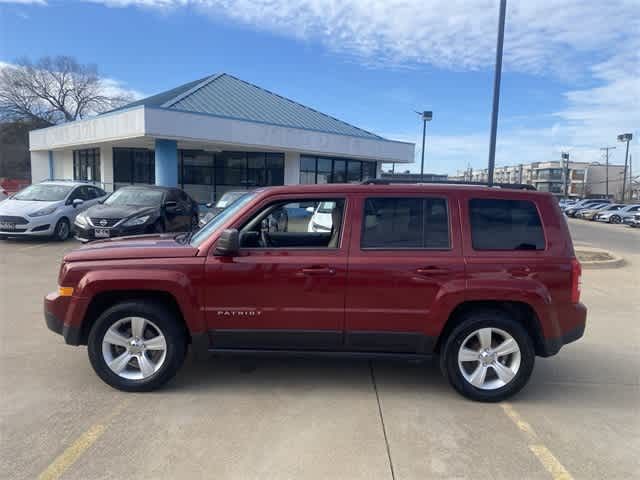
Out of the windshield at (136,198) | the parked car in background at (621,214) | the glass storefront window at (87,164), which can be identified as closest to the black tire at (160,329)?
the windshield at (136,198)

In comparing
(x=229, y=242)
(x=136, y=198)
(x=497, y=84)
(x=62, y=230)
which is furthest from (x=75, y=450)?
(x=62, y=230)

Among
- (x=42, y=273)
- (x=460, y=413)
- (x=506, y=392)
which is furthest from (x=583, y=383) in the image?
(x=42, y=273)

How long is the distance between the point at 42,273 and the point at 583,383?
8620 mm

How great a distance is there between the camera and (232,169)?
25.3 metres

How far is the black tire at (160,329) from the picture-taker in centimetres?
373

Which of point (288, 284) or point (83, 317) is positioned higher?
point (288, 284)

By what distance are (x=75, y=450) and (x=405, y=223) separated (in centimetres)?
293

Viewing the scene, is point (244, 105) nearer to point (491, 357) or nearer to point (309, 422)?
point (491, 357)

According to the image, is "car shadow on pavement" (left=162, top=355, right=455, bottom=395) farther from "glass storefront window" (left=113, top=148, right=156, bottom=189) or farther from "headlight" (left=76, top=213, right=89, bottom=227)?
"glass storefront window" (left=113, top=148, right=156, bottom=189)

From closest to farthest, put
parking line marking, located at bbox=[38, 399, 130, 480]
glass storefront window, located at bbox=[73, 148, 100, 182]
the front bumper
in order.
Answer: parking line marking, located at bbox=[38, 399, 130, 480] → the front bumper → glass storefront window, located at bbox=[73, 148, 100, 182]

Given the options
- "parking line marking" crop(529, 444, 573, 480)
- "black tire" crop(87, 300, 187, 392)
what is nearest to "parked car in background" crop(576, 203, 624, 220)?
"parking line marking" crop(529, 444, 573, 480)

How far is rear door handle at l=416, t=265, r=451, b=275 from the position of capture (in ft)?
12.0

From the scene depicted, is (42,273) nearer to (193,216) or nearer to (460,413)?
(193,216)

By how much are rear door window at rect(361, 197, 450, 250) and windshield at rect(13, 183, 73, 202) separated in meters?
11.5
